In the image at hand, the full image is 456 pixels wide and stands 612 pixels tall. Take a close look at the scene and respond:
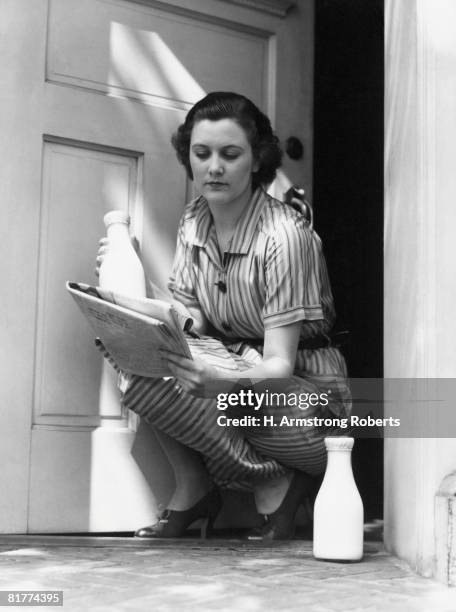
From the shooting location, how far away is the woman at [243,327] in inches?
99.6

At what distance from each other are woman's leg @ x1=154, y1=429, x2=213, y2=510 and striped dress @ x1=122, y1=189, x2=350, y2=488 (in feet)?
0.20

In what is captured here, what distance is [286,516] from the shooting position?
8.68 ft

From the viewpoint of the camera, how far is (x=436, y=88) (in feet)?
7.08

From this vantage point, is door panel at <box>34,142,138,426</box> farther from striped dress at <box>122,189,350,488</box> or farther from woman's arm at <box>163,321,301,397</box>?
woman's arm at <box>163,321,301,397</box>

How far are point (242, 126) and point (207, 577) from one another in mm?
1207

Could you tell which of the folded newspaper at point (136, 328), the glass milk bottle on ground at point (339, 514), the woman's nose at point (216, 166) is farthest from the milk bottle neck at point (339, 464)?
the woman's nose at point (216, 166)

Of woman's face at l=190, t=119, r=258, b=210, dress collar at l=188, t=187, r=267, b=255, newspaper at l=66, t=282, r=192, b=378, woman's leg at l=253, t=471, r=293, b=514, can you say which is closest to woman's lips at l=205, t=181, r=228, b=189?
woman's face at l=190, t=119, r=258, b=210

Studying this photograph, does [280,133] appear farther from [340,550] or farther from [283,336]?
[340,550]

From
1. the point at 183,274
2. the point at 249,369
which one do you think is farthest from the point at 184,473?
the point at 183,274

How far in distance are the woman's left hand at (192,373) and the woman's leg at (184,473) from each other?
1.15 ft

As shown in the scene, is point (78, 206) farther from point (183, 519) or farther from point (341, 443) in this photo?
point (341, 443)

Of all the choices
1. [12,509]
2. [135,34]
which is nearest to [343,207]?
[135,34]

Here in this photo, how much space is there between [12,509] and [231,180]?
3.37 feet

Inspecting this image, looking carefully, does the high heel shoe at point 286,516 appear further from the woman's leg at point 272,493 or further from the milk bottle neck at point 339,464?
the milk bottle neck at point 339,464
